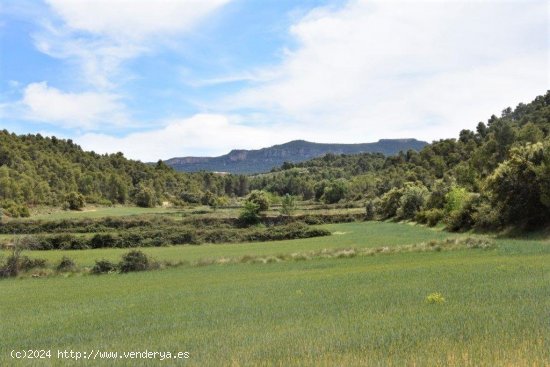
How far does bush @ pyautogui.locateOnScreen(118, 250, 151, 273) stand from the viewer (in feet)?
132

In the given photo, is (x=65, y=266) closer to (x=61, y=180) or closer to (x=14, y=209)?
(x=14, y=209)

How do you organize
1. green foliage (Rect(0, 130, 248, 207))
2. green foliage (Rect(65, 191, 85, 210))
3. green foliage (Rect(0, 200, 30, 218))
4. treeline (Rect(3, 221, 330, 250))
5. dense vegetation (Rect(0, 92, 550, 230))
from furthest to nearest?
green foliage (Rect(65, 191, 85, 210)), green foliage (Rect(0, 130, 248, 207)), green foliage (Rect(0, 200, 30, 218)), treeline (Rect(3, 221, 330, 250)), dense vegetation (Rect(0, 92, 550, 230))

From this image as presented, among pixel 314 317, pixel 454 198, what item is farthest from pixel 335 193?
pixel 314 317

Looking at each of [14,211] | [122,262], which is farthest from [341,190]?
[122,262]

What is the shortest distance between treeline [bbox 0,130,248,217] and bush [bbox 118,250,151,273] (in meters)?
75.5

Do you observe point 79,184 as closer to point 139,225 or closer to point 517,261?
point 139,225

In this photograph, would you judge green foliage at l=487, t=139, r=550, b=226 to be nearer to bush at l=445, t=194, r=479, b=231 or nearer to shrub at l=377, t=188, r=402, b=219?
bush at l=445, t=194, r=479, b=231

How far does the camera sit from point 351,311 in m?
15.4

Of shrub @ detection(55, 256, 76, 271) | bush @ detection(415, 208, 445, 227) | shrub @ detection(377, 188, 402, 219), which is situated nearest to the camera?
shrub @ detection(55, 256, 76, 271)

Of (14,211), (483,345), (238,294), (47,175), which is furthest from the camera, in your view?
(47,175)

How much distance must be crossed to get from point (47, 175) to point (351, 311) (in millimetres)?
147863

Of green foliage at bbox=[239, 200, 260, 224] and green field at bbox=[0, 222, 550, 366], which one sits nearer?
green field at bbox=[0, 222, 550, 366]

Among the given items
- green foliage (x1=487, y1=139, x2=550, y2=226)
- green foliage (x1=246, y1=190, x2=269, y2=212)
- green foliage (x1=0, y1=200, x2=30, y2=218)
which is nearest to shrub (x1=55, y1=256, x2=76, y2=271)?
green foliage (x1=487, y1=139, x2=550, y2=226)

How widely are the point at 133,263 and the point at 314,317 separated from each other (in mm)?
28790
